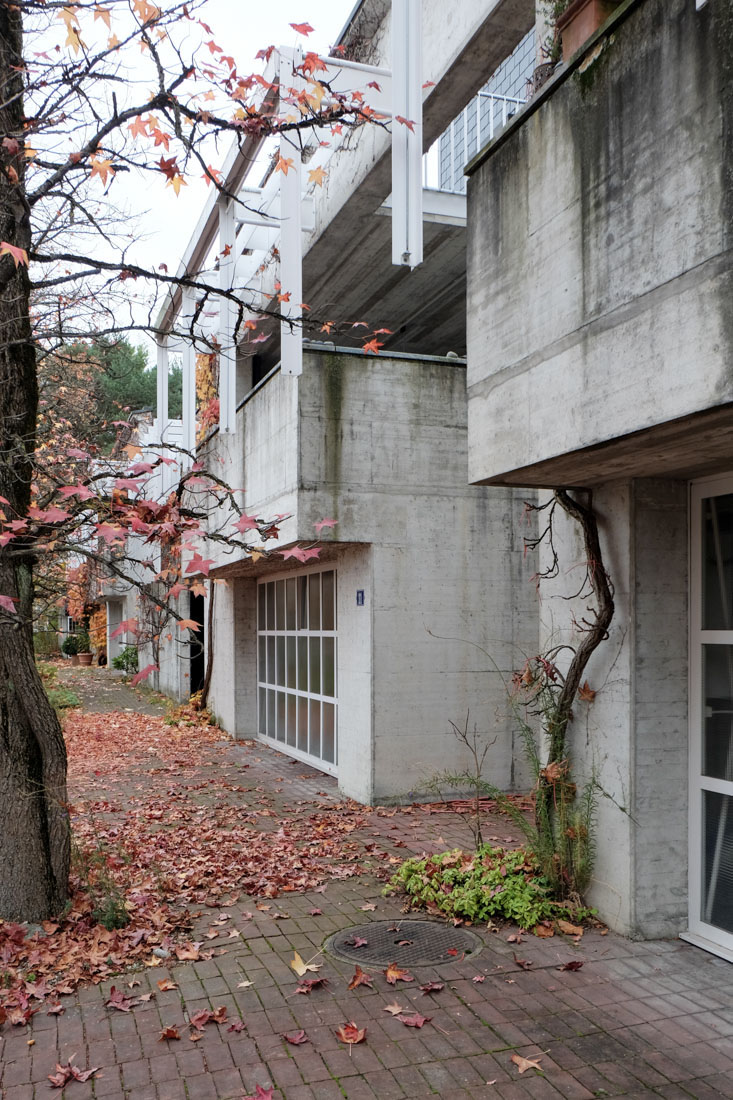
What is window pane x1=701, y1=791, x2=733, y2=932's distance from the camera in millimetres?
5129

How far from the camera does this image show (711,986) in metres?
4.74

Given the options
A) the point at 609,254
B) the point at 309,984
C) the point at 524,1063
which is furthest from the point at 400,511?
the point at 524,1063

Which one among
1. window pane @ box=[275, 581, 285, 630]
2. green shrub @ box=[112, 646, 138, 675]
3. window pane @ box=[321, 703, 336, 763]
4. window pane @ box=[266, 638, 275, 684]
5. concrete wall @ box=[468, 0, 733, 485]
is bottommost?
green shrub @ box=[112, 646, 138, 675]

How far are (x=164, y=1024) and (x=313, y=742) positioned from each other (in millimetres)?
7430

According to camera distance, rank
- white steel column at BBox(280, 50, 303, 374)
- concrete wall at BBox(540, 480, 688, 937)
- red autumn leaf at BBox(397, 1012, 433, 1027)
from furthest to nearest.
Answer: white steel column at BBox(280, 50, 303, 374) < concrete wall at BBox(540, 480, 688, 937) < red autumn leaf at BBox(397, 1012, 433, 1027)

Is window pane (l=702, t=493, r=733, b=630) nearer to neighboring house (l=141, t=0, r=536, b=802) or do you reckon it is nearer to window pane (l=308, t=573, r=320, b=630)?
Answer: neighboring house (l=141, t=0, r=536, b=802)

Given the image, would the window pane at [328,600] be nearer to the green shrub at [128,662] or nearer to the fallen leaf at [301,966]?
the fallen leaf at [301,966]

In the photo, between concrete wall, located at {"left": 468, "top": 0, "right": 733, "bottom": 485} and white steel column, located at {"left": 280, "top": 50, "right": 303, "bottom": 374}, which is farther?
white steel column, located at {"left": 280, "top": 50, "right": 303, "bottom": 374}

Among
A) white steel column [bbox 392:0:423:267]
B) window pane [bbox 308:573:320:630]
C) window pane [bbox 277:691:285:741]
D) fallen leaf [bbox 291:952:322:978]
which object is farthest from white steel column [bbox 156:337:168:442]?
fallen leaf [bbox 291:952:322:978]

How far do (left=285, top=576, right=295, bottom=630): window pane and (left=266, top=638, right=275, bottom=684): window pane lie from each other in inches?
35.6

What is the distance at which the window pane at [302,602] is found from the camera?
1208 cm

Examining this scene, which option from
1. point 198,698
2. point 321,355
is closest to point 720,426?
point 321,355

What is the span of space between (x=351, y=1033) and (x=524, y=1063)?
810 millimetres

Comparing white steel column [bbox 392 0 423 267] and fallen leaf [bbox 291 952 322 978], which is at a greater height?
white steel column [bbox 392 0 423 267]
